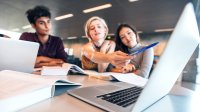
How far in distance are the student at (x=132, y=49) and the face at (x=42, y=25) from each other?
94cm

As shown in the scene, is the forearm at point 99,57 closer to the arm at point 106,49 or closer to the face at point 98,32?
the arm at point 106,49

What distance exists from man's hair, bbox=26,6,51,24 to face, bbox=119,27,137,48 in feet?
3.36

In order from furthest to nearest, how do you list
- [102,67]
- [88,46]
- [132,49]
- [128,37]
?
1. [88,46]
2. [102,67]
3. [128,37]
4. [132,49]

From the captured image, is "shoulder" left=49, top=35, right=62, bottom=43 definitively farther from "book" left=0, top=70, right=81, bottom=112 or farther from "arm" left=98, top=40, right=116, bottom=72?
"book" left=0, top=70, right=81, bottom=112

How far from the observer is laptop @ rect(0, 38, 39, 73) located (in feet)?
2.84

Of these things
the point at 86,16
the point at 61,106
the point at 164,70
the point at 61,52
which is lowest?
the point at 61,106

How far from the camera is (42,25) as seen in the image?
2062 mm

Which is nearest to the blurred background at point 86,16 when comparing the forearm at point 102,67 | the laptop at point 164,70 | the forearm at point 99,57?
the forearm at point 99,57

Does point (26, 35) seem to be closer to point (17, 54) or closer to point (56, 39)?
point (56, 39)

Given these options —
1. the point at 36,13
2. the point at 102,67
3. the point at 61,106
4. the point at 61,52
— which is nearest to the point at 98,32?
the point at 102,67

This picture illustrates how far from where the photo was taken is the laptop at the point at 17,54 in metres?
0.86

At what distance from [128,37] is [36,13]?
4.01 ft

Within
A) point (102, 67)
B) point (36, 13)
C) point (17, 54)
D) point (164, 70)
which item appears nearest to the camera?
point (164, 70)

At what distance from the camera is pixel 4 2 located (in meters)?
2.00
